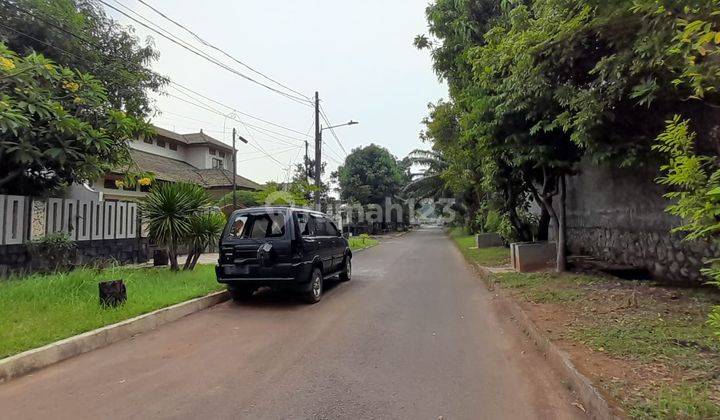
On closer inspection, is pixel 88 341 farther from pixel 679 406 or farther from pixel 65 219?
pixel 65 219

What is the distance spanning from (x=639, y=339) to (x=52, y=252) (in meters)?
11.1

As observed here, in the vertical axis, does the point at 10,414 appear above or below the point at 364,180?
below

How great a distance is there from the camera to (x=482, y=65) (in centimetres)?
939

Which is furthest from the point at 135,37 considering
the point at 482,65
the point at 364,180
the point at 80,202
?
the point at 364,180

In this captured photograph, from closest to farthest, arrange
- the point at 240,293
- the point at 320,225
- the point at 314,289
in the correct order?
1. the point at 314,289
2. the point at 240,293
3. the point at 320,225

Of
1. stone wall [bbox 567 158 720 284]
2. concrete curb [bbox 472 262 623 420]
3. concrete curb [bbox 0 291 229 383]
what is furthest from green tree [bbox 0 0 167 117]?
stone wall [bbox 567 158 720 284]

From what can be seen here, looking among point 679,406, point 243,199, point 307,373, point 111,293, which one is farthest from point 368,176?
point 679,406

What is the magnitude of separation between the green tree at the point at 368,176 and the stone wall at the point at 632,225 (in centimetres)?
2941

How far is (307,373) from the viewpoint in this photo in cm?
429

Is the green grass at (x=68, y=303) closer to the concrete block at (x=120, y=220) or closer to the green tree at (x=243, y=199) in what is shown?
the concrete block at (x=120, y=220)

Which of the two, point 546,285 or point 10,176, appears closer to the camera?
point 546,285

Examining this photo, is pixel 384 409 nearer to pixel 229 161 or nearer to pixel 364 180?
pixel 229 161

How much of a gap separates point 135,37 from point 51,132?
753cm

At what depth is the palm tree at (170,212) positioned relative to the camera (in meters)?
9.20
